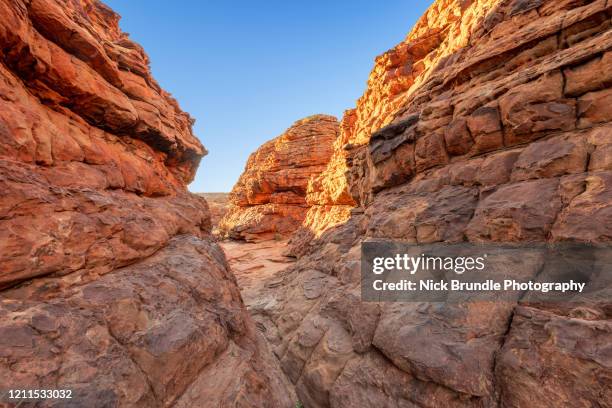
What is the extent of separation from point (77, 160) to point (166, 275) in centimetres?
506

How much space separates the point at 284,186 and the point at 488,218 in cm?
3965

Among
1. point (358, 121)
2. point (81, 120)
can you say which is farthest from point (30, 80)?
point (358, 121)

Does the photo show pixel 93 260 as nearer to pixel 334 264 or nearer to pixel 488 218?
pixel 334 264

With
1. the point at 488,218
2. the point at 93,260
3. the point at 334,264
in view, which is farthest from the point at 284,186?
the point at 93,260

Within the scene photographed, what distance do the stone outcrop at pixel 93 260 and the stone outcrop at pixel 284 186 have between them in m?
32.0

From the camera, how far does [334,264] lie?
1506 cm

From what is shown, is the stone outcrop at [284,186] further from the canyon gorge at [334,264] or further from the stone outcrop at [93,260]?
the stone outcrop at [93,260]

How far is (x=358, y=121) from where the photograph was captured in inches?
1209

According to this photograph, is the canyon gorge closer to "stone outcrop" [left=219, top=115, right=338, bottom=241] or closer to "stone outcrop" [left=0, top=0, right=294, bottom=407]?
"stone outcrop" [left=0, top=0, right=294, bottom=407]

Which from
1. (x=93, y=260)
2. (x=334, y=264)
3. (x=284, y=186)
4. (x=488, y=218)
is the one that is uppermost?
(x=284, y=186)

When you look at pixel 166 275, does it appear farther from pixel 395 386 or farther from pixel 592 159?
pixel 592 159

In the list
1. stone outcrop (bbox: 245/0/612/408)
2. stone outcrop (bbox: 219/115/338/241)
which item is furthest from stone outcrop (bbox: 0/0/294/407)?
stone outcrop (bbox: 219/115/338/241)

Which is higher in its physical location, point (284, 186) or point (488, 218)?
point (284, 186)

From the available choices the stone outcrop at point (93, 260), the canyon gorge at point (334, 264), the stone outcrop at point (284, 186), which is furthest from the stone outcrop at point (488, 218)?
the stone outcrop at point (284, 186)
